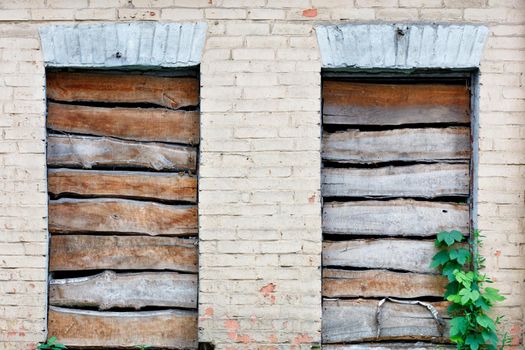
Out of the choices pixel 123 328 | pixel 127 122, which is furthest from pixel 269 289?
pixel 127 122

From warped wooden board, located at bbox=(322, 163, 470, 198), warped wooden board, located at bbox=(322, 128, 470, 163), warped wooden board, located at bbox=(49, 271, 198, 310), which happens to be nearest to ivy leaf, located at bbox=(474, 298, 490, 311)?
warped wooden board, located at bbox=(322, 163, 470, 198)

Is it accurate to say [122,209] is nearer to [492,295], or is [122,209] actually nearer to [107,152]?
[107,152]

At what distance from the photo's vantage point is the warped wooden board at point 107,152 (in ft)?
14.0

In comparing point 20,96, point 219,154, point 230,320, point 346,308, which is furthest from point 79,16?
point 346,308

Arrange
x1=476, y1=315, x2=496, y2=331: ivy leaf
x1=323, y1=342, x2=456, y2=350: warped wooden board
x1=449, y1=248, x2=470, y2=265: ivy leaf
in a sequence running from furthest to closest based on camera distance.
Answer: x1=323, y1=342, x2=456, y2=350: warped wooden board
x1=449, y1=248, x2=470, y2=265: ivy leaf
x1=476, y1=315, x2=496, y2=331: ivy leaf

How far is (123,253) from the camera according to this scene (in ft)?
14.0

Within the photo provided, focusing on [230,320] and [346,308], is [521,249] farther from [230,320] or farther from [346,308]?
[230,320]

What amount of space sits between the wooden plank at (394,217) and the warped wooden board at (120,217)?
3.00ft

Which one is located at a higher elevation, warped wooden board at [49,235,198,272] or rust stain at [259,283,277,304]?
warped wooden board at [49,235,198,272]

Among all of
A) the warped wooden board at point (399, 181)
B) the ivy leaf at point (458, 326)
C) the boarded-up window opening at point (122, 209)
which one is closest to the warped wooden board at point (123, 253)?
the boarded-up window opening at point (122, 209)

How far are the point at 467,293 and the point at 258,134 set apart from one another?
5.18 ft

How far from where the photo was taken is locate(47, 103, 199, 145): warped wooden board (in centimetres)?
426

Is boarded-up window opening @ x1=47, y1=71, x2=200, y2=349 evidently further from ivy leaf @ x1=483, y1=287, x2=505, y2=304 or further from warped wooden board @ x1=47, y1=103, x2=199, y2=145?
ivy leaf @ x1=483, y1=287, x2=505, y2=304

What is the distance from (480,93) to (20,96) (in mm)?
2843
